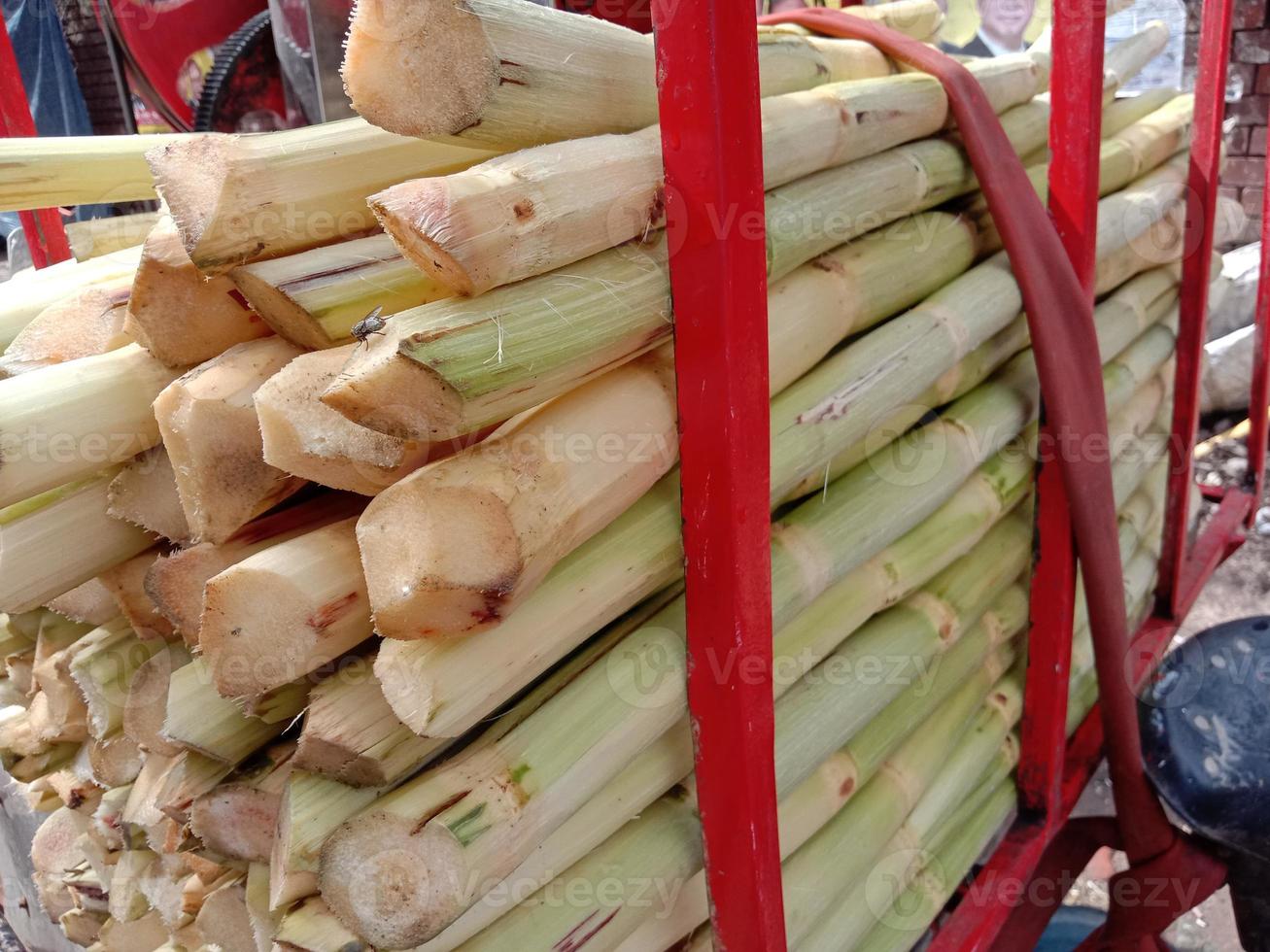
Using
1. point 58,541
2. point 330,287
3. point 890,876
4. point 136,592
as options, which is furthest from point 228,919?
point 890,876

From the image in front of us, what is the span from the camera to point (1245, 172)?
5906 mm

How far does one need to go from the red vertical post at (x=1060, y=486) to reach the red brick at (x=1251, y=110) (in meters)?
4.80

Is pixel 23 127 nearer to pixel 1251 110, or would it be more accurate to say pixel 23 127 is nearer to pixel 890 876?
pixel 890 876

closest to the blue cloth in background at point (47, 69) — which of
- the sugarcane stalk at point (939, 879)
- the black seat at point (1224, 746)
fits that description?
the sugarcane stalk at point (939, 879)

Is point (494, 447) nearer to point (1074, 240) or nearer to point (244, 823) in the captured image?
point (244, 823)

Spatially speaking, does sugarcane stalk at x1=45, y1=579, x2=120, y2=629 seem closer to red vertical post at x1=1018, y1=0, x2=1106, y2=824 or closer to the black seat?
red vertical post at x1=1018, y1=0, x2=1106, y2=824

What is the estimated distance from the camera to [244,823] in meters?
1.19

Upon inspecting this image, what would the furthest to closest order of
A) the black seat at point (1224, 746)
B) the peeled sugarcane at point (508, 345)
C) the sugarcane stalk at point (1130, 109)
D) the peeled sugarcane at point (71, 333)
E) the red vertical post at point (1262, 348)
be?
1. the red vertical post at point (1262, 348)
2. the sugarcane stalk at point (1130, 109)
3. the black seat at point (1224, 746)
4. the peeled sugarcane at point (71, 333)
5. the peeled sugarcane at point (508, 345)

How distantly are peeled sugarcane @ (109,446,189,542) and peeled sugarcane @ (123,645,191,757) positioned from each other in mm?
218

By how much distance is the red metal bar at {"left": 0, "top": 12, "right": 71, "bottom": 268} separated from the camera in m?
2.61

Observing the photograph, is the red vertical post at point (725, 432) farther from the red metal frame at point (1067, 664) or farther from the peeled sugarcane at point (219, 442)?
the peeled sugarcane at point (219, 442)

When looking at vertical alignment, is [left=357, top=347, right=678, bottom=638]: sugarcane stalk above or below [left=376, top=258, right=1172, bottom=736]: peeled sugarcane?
above

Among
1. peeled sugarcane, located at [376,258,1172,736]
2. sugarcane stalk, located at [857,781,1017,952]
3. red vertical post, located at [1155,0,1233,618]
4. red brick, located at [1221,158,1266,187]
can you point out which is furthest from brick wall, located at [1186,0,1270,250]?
peeled sugarcane, located at [376,258,1172,736]

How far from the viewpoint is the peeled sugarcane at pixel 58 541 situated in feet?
4.17
